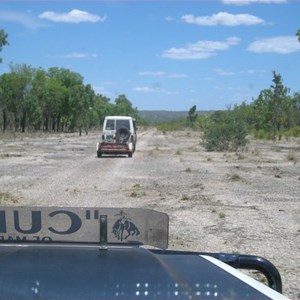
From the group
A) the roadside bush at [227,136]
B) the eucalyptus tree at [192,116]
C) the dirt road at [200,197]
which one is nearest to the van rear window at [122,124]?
the roadside bush at [227,136]

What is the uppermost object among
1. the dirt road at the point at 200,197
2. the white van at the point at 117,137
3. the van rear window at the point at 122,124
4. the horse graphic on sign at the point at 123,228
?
the horse graphic on sign at the point at 123,228

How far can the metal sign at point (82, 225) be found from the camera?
2908 mm

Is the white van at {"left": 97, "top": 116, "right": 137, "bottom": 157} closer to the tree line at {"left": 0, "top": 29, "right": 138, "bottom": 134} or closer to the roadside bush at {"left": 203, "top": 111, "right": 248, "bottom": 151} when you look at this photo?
the roadside bush at {"left": 203, "top": 111, "right": 248, "bottom": 151}

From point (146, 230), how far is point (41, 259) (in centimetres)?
63

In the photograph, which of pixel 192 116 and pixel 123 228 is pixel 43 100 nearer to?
pixel 192 116

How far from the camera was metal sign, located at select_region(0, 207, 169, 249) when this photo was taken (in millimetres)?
2908

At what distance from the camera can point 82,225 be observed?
2.95 meters

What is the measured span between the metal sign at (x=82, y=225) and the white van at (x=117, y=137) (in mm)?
30002

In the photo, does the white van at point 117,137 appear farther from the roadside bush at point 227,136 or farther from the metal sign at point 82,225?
the metal sign at point 82,225

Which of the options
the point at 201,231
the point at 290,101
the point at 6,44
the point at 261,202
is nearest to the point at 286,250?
the point at 201,231

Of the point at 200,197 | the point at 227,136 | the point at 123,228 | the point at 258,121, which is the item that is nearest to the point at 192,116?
the point at 258,121

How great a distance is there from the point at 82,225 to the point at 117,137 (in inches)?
1234

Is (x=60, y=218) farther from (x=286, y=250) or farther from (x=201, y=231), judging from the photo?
(x=201, y=231)

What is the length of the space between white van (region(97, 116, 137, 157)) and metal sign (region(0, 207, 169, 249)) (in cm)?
3000
